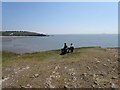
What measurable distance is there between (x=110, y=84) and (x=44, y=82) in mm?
5189

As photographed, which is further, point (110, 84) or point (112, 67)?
point (112, 67)

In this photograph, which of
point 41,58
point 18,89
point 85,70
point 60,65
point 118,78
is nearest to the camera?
point 18,89

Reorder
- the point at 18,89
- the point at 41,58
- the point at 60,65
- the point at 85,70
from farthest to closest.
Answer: the point at 41,58, the point at 60,65, the point at 85,70, the point at 18,89

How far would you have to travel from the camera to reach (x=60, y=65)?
870 inches

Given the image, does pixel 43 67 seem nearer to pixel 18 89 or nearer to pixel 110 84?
pixel 18 89

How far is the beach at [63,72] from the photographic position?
17934mm

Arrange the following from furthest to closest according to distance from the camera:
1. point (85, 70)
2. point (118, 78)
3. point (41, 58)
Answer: point (41, 58)
point (85, 70)
point (118, 78)

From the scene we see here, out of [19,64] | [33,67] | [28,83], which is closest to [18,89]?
[28,83]

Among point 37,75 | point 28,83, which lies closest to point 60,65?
point 37,75

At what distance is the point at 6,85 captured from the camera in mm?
18047

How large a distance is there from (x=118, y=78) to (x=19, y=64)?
1002 cm

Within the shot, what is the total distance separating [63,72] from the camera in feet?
66.1

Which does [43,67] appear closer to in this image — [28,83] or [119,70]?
[28,83]

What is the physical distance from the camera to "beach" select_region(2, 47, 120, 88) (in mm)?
17934
